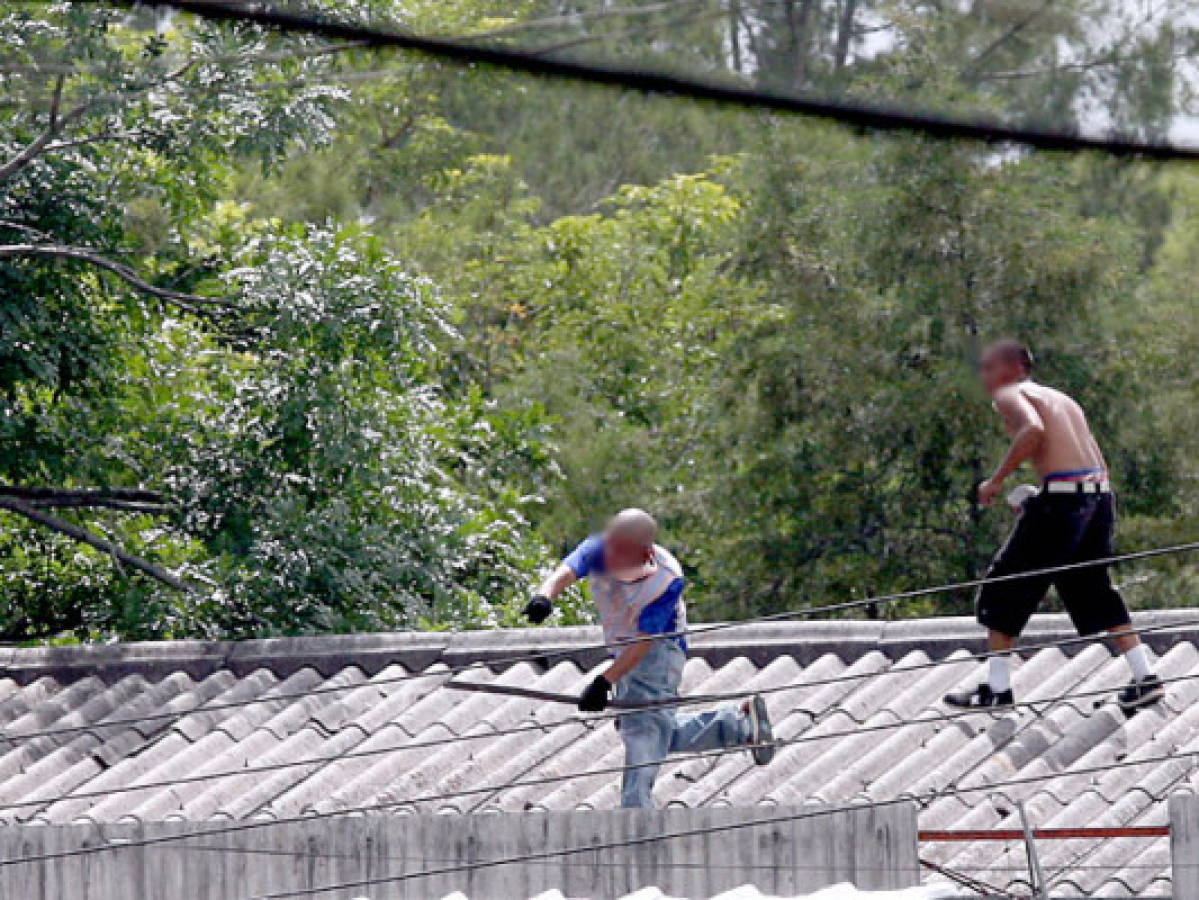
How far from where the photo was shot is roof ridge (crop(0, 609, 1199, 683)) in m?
9.45

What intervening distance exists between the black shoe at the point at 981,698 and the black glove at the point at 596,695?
4.90 feet

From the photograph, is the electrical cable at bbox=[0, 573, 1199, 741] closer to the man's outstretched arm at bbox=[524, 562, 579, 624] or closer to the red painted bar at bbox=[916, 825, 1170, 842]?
the man's outstretched arm at bbox=[524, 562, 579, 624]

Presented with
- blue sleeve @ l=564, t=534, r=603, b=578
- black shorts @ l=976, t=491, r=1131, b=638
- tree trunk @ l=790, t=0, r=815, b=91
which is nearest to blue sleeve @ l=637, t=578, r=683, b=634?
blue sleeve @ l=564, t=534, r=603, b=578

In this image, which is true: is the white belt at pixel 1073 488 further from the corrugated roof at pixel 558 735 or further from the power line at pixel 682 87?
the power line at pixel 682 87

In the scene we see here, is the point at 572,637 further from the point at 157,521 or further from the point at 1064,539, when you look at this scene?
the point at 157,521

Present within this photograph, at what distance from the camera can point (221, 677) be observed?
9789 mm

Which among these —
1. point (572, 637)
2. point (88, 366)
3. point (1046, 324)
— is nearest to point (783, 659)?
point (572, 637)

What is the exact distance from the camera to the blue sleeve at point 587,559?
7746 millimetres

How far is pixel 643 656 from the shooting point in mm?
7824

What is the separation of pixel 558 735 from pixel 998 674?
174 centimetres

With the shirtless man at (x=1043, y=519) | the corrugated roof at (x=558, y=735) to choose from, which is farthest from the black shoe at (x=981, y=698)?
the corrugated roof at (x=558, y=735)

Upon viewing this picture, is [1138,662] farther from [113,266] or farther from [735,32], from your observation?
[113,266]

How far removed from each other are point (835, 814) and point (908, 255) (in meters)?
12.4

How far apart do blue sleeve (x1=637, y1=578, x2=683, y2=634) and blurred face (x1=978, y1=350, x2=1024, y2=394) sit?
140 centimetres
